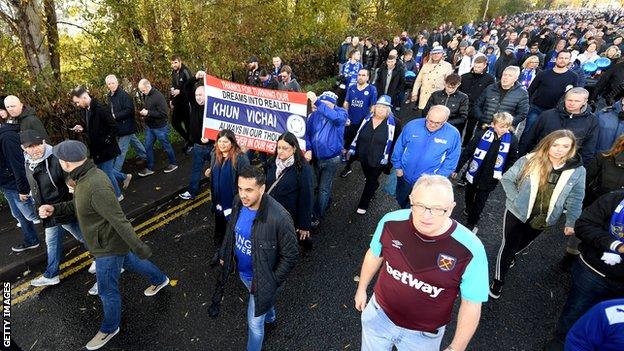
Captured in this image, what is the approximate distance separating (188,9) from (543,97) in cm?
888

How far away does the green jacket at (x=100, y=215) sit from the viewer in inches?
129

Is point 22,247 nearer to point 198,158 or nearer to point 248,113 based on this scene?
point 198,158

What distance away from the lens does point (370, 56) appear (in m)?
15.0

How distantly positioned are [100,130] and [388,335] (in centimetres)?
531

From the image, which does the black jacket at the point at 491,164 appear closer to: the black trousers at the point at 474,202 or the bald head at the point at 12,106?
the black trousers at the point at 474,202

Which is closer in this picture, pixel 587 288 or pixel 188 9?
pixel 587 288

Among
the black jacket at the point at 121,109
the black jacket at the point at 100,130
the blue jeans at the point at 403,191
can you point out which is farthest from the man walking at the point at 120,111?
the blue jeans at the point at 403,191

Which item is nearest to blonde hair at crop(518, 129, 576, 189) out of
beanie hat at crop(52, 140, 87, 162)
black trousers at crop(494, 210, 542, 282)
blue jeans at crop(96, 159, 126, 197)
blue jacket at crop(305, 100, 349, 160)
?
black trousers at crop(494, 210, 542, 282)

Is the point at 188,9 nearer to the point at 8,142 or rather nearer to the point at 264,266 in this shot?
the point at 8,142

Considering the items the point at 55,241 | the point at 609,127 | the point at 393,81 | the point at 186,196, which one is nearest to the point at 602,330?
the point at 609,127

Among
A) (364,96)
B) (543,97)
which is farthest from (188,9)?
(543,97)

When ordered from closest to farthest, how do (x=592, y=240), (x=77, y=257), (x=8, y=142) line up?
(x=592, y=240) < (x=8, y=142) < (x=77, y=257)

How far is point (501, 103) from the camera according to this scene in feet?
21.1

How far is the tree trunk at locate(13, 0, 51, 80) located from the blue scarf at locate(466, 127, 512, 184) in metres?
9.50
